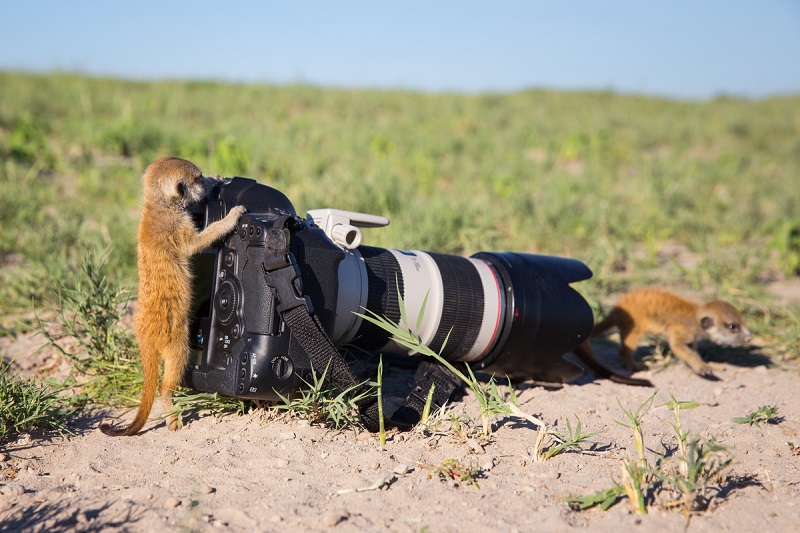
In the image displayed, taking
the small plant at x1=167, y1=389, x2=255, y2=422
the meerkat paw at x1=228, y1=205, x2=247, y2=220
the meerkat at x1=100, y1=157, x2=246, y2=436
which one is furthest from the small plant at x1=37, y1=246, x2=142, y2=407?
the meerkat paw at x1=228, y1=205, x2=247, y2=220

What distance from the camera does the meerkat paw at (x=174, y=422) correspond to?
282cm

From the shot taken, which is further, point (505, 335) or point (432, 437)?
point (505, 335)

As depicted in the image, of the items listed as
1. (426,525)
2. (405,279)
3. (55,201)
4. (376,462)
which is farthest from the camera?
(55,201)

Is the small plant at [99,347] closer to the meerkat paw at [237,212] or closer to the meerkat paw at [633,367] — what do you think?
the meerkat paw at [237,212]

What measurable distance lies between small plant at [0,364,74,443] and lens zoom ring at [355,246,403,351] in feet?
4.03

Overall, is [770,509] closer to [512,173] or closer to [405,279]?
[405,279]

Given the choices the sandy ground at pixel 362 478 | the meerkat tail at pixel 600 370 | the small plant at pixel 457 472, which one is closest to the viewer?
the sandy ground at pixel 362 478

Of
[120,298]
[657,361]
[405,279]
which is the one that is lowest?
[657,361]

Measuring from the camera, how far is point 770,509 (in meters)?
2.27

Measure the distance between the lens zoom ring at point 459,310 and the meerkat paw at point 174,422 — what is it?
106 centimetres

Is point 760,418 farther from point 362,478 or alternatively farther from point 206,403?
point 206,403

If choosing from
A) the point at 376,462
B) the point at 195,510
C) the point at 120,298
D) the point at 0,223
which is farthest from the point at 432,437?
the point at 0,223

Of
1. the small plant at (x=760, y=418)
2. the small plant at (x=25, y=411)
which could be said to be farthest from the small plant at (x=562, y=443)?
the small plant at (x=25, y=411)

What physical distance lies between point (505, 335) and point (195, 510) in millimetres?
1500
